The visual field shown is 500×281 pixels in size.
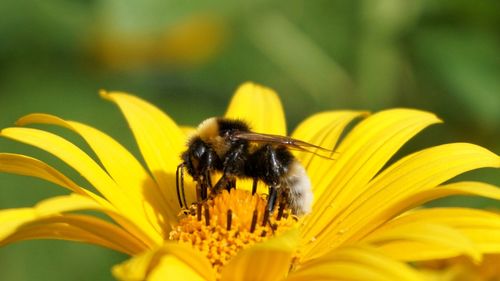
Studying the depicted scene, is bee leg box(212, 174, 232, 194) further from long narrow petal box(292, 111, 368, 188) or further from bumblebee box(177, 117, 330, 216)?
long narrow petal box(292, 111, 368, 188)

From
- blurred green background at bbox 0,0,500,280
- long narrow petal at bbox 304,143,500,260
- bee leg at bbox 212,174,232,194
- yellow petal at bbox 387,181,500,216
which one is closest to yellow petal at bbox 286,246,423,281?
yellow petal at bbox 387,181,500,216

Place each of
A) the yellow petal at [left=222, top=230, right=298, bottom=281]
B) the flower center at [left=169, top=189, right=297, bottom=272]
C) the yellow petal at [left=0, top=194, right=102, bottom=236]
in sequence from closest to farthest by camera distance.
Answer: the yellow petal at [left=0, top=194, right=102, bottom=236]
the yellow petal at [left=222, top=230, right=298, bottom=281]
the flower center at [left=169, top=189, right=297, bottom=272]

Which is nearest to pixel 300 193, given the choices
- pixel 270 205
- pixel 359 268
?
pixel 270 205

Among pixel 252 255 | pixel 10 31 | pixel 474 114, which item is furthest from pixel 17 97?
pixel 252 255

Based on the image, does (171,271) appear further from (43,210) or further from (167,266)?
(43,210)

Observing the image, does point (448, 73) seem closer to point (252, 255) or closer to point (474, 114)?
point (474, 114)

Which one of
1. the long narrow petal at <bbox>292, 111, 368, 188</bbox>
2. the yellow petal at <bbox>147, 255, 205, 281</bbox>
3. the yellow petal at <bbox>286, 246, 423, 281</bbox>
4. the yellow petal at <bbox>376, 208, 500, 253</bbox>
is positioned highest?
the long narrow petal at <bbox>292, 111, 368, 188</bbox>

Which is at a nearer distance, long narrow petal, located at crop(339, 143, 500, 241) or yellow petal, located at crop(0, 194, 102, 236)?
yellow petal, located at crop(0, 194, 102, 236)
